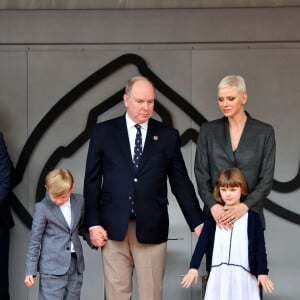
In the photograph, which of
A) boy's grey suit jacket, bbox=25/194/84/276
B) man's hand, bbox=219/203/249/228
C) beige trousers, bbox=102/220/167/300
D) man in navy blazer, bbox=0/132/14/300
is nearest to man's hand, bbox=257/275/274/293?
man's hand, bbox=219/203/249/228

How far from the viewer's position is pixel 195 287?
275 inches

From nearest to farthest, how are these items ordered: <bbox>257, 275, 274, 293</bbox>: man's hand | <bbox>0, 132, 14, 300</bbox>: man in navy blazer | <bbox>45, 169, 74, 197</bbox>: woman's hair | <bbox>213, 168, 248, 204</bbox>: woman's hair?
1. <bbox>257, 275, 274, 293</bbox>: man's hand
2. <bbox>213, 168, 248, 204</bbox>: woman's hair
3. <bbox>45, 169, 74, 197</bbox>: woman's hair
4. <bbox>0, 132, 14, 300</bbox>: man in navy blazer

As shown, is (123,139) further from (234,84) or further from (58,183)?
(234,84)

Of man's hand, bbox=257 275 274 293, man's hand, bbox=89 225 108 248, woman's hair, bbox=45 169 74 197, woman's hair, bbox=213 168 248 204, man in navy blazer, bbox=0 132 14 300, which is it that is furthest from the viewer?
man in navy blazer, bbox=0 132 14 300

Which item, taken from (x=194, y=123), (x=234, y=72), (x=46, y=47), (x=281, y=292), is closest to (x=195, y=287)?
(x=281, y=292)

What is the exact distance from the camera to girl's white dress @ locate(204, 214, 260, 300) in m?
4.98

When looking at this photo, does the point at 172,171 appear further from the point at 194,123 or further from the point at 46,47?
the point at 46,47

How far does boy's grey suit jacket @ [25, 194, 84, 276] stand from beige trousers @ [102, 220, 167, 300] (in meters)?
0.35

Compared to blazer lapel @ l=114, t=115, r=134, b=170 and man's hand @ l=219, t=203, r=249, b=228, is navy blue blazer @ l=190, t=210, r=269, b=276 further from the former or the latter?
blazer lapel @ l=114, t=115, r=134, b=170

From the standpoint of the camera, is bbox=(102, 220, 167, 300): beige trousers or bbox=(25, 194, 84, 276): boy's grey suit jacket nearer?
bbox=(102, 220, 167, 300): beige trousers

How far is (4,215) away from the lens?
6.65 m

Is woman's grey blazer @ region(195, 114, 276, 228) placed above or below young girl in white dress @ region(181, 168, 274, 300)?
above

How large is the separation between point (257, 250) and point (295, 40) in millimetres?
2520

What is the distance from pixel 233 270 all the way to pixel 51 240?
1220mm
